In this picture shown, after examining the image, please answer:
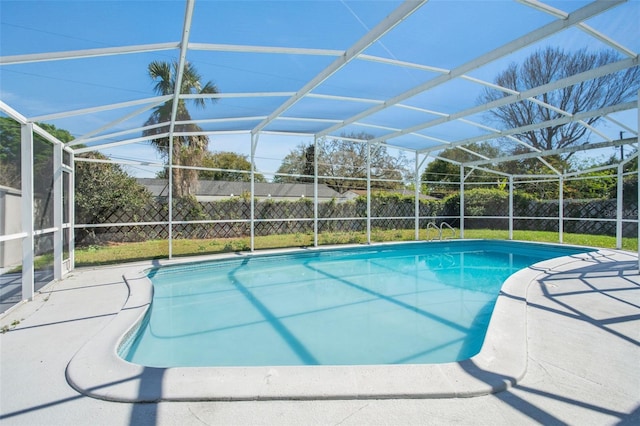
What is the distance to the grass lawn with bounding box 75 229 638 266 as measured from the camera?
8430mm

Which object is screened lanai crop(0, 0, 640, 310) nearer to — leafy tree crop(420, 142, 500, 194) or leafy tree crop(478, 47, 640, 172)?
leafy tree crop(478, 47, 640, 172)

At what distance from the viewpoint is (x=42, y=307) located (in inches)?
165

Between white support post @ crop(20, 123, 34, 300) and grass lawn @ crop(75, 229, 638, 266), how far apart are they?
10.1 ft

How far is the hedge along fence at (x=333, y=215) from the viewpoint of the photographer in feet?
34.7

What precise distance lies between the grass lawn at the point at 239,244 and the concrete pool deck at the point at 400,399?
4628 mm

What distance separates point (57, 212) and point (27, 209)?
5.23 feet

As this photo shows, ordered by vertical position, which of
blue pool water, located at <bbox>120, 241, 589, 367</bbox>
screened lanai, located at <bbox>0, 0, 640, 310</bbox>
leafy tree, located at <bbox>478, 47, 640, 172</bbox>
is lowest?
blue pool water, located at <bbox>120, 241, 589, 367</bbox>

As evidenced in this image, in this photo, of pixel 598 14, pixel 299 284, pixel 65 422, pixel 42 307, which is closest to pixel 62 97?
pixel 42 307

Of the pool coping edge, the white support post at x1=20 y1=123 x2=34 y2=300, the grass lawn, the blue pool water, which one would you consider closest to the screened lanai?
the white support post at x1=20 y1=123 x2=34 y2=300

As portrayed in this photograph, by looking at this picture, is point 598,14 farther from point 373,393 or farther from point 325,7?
point 373,393

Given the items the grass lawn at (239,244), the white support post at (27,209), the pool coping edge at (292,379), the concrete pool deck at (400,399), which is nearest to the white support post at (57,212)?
the white support post at (27,209)

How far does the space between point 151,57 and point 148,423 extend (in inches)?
164

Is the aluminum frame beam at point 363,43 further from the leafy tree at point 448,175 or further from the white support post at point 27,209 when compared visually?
the leafy tree at point 448,175

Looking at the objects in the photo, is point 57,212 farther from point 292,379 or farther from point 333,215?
point 333,215
